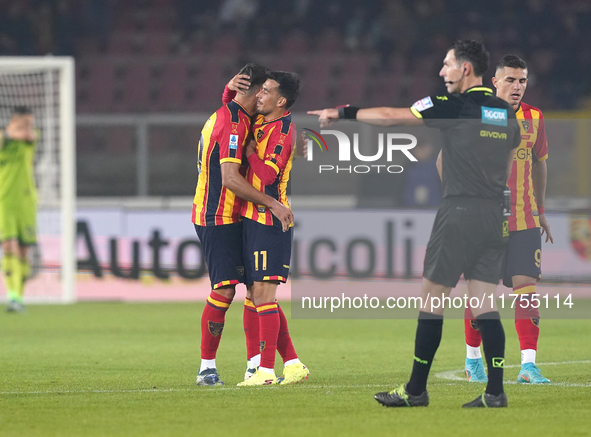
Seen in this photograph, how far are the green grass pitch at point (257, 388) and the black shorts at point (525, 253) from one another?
→ 73 cm

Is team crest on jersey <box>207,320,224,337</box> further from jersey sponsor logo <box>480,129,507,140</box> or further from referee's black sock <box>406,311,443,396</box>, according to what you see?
jersey sponsor logo <box>480,129,507,140</box>

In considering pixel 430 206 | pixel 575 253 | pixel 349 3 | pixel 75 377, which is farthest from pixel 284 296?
pixel 349 3

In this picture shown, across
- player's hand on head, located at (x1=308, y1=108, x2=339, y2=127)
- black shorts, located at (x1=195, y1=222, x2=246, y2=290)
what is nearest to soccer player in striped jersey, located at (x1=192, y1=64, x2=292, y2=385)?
black shorts, located at (x1=195, y1=222, x2=246, y2=290)

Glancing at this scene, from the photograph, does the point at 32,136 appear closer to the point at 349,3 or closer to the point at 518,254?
the point at 518,254

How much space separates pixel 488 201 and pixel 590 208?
821 centimetres

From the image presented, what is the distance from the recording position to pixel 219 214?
6.17 m

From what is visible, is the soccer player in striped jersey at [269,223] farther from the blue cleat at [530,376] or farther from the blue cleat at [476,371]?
the blue cleat at [530,376]

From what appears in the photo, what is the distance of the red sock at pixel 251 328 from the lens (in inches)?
251

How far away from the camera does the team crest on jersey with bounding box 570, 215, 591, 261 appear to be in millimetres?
12703

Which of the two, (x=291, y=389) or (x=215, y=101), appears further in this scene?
(x=215, y=101)

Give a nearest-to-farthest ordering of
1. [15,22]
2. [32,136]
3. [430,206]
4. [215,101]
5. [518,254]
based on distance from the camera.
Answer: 1. [518,254]
2. [32,136]
3. [430,206]
4. [215,101]
5. [15,22]

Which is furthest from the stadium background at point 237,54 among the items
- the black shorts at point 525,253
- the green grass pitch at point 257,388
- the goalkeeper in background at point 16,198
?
the black shorts at point 525,253

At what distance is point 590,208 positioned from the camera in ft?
42.1

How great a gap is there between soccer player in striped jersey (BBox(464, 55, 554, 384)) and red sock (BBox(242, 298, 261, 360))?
4.37 feet
